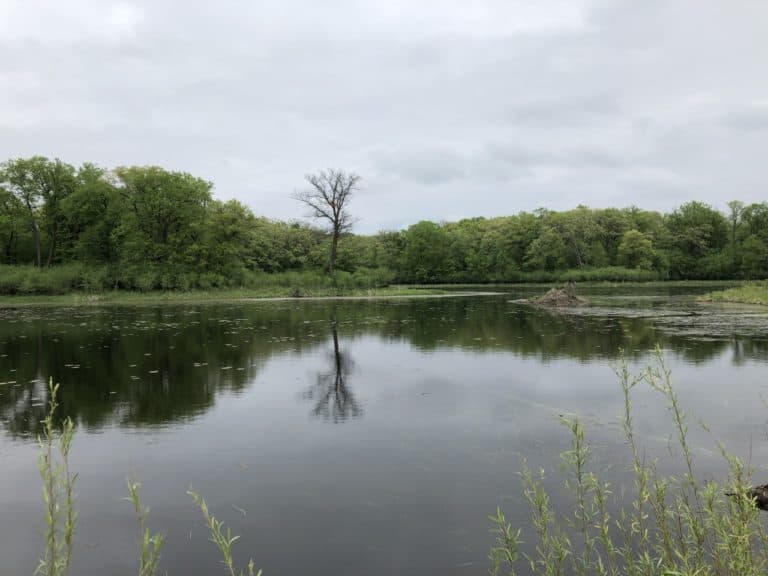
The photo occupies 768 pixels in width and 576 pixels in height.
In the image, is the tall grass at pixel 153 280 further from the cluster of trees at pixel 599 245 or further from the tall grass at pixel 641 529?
the tall grass at pixel 641 529

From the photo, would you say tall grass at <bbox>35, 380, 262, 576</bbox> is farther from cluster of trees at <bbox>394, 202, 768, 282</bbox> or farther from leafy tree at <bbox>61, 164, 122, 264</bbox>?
cluster of trees at <bbox>394, 202, 768, 282</bbox>

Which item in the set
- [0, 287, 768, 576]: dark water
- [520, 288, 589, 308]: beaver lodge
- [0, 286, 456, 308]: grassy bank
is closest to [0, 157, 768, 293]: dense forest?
[0, 286, 456, 308]: grassy bank

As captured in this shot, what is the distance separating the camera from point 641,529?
12.8 feet

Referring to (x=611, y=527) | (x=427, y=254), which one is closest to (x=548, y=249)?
(x=427, y=254)

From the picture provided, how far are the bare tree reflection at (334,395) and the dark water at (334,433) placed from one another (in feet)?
0.19

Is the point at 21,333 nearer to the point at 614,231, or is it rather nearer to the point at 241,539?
the point at 241,539

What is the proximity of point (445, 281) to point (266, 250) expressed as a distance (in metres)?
39.3

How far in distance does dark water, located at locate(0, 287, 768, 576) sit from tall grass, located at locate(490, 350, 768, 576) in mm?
412

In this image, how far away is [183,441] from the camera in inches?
308

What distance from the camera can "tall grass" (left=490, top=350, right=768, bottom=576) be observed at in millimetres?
3297

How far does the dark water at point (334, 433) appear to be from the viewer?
195 inches

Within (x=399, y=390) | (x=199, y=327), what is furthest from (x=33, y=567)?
(x=199, y=327)

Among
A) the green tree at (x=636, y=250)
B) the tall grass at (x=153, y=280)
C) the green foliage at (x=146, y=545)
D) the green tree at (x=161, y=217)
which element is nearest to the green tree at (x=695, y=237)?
the green tree at (x=636, y=250)

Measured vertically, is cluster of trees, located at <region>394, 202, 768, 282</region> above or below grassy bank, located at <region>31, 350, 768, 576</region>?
above
